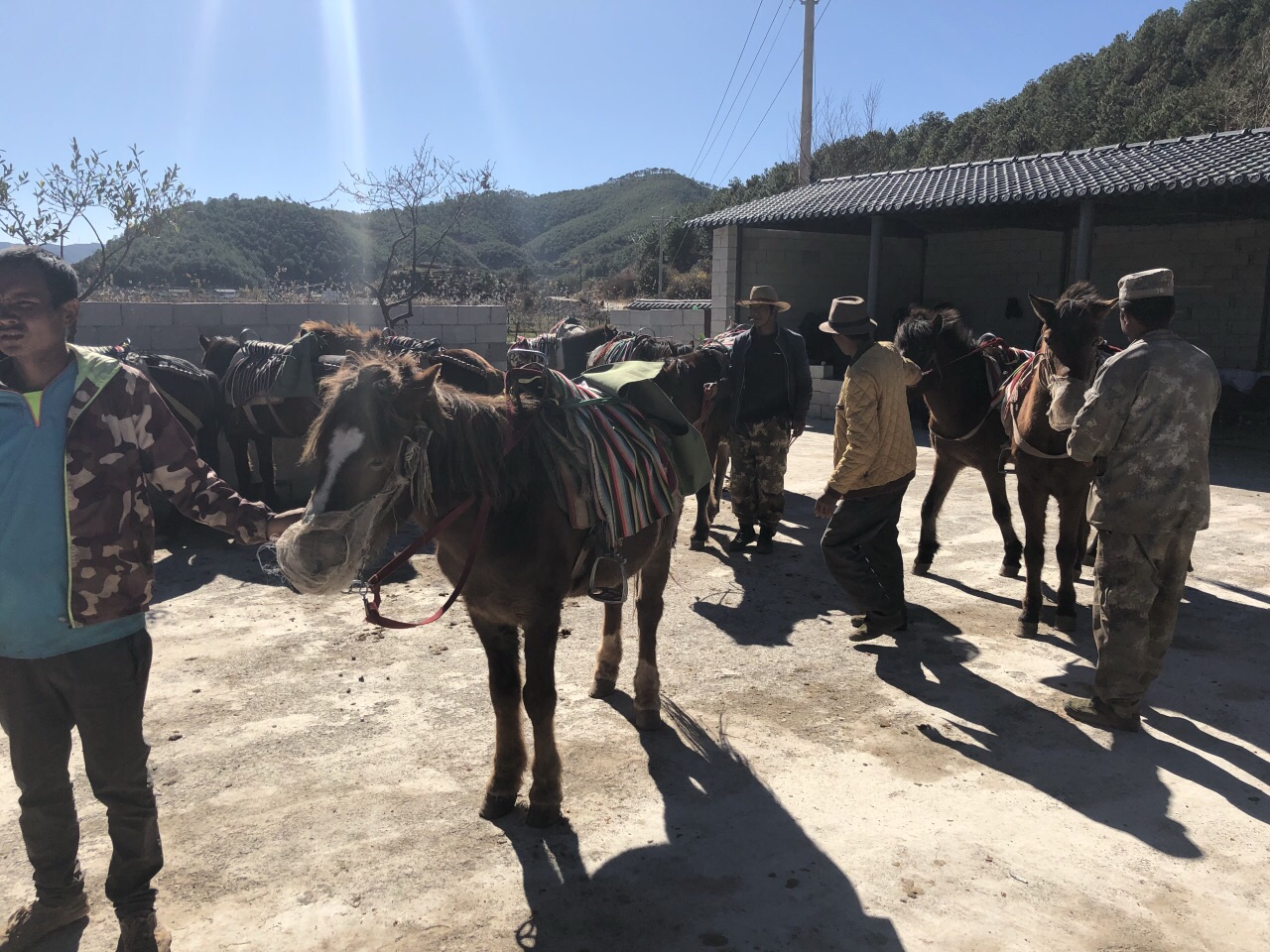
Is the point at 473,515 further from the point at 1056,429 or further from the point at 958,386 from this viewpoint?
the point at 958,386

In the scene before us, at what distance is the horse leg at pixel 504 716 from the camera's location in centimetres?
317

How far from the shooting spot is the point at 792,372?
6602 millimetres

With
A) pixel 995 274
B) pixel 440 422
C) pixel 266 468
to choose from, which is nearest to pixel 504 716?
pixel 440 422

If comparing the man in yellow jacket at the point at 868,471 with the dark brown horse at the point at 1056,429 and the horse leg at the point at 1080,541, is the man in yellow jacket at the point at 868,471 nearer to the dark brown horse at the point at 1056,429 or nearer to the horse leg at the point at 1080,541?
the dark brown horse at the point at 1056,429

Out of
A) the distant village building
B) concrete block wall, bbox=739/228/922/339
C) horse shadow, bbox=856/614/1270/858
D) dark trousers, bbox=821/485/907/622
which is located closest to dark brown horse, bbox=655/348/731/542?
dark trousers, bbox=821/485/907/622

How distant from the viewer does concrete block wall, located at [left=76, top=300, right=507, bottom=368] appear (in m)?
8.23

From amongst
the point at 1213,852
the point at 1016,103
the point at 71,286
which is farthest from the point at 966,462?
the point at 1016,103

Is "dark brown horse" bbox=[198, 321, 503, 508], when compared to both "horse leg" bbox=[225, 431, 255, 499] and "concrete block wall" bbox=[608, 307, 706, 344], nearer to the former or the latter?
"horse leg" bbox=[225, 431, 255, 499]

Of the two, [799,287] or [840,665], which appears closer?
[840,665]

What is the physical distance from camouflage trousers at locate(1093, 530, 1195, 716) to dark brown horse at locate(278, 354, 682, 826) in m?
2.07

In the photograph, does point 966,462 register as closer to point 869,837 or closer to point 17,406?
point 869,837

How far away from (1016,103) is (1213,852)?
130 feet

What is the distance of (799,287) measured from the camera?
59.1ft

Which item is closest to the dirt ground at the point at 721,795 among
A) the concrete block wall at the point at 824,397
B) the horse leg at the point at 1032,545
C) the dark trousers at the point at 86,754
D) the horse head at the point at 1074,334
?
the horse leg at the point at 1032,545
